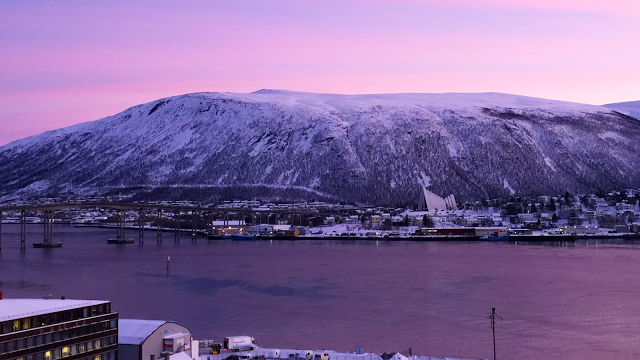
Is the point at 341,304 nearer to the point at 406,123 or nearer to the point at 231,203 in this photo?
the point at 231,203

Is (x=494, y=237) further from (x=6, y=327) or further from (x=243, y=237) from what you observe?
(x=6, y=327)

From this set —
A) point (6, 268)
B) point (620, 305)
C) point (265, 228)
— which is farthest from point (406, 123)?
point (620, 305)

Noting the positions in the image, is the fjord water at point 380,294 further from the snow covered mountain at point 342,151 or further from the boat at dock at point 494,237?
the snow covered mountain at point 342,151

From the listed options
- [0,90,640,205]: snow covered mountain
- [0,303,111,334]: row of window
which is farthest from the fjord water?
[0,90,640,205]: snow covered mountain

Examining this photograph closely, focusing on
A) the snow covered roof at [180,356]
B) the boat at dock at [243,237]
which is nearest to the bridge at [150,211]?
the boat at dock at [243,237]

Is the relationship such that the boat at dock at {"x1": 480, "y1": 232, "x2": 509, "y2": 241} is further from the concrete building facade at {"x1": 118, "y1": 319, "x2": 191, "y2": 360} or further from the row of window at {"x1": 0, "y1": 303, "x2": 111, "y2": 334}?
the row of window at {"x1": 0, "y1": 303, "x2": 111, "y2": 334}

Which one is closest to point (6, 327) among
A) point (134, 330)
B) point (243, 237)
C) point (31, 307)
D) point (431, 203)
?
point (31, 307)
